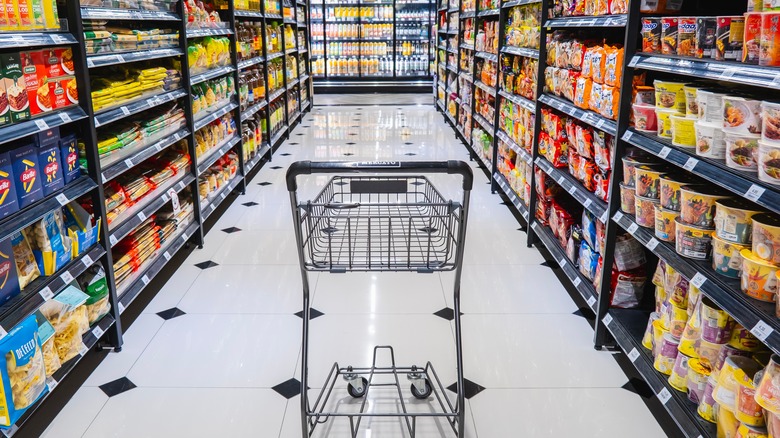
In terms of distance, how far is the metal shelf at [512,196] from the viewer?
181 inches

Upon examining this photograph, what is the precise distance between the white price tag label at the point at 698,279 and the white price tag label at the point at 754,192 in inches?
15.1

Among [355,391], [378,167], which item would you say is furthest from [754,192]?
[355,391]

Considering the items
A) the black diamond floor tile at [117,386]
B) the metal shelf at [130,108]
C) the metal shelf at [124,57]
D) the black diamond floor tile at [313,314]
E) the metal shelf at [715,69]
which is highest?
the metal shelf at [124,57]

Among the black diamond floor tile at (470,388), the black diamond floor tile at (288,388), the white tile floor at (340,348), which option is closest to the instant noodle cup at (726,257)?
the white tile floor at (340,348)

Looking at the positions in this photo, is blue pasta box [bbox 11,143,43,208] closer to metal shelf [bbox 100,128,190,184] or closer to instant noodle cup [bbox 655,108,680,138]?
metal shelf [bbox 100,128,190,184]

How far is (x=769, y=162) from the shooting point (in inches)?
69.0

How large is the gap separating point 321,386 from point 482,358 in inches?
31.0

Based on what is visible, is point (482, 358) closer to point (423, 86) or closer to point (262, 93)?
point (262, 93)

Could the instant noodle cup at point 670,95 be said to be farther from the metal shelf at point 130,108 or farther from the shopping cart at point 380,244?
the metal shelf at point 130,108

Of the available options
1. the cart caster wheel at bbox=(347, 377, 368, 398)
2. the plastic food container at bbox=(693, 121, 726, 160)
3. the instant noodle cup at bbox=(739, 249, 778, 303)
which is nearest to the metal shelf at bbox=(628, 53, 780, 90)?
the plastic food container at bbox=(693, 121, 726, 160)

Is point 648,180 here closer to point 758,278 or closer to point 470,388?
point 758,278

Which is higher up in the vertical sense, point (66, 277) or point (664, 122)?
point (664, 122)

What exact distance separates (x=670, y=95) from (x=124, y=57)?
2635 mm

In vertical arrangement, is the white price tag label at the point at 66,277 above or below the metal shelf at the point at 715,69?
below
